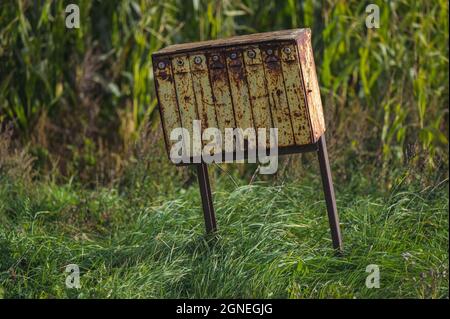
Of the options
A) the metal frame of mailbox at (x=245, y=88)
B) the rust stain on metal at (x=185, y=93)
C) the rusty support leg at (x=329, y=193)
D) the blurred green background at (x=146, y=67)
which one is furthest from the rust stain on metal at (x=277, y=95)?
the blurred green background at (x=146, y=67)

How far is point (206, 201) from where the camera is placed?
4.58 metres

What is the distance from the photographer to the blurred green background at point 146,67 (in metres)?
6.23

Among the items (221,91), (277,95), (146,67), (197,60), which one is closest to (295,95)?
(277,95)

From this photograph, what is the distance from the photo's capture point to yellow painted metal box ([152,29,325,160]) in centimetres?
418

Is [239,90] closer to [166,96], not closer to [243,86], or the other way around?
[243,86]

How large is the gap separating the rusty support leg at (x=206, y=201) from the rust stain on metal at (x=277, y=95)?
481mm

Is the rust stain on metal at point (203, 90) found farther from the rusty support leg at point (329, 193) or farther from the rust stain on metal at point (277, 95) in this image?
the rusty support leg at point (329, 193)

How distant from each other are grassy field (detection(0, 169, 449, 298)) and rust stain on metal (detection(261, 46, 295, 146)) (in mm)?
555

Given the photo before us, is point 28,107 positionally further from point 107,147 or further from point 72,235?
point 72,235

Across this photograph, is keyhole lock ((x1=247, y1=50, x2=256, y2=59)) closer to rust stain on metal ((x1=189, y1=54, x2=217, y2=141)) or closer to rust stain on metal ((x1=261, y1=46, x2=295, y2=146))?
rust stain on metal ((x1=261, y1=46, x2=295, y2=146))

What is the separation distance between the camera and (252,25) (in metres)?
6.77
